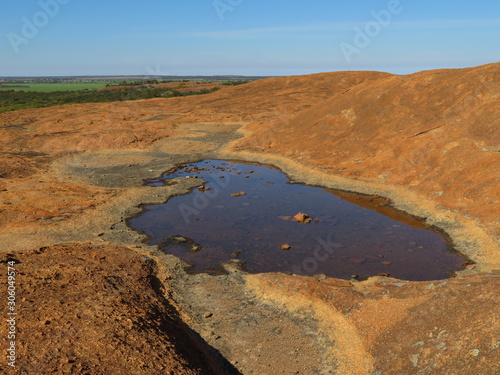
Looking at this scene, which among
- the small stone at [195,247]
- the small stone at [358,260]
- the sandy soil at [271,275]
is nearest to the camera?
the sandy soil at [271,275]

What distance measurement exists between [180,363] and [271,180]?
946 inches

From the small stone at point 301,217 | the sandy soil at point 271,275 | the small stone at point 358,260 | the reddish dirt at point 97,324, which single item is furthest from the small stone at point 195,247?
the small stone at point 358,260

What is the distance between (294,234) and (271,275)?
569 centimetres

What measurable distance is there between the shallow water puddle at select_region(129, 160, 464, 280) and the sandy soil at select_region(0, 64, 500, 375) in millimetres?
1289

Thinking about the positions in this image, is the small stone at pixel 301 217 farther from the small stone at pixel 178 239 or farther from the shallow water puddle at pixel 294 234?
the small stone at pixel 178 239

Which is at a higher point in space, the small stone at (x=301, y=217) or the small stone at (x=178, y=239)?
the small stone at (x=301, y=217)

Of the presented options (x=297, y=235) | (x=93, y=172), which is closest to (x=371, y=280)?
(x=297, y=235)

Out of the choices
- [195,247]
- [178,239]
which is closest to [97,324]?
[195,247]

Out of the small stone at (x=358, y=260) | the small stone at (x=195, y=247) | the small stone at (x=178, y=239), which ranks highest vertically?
the small stone at (x=358, y=260)

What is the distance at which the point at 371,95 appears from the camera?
140 feet

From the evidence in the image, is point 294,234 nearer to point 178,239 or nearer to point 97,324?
point 178,239

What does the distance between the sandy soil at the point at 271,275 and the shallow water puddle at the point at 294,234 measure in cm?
129

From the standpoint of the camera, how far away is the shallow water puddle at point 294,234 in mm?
18359

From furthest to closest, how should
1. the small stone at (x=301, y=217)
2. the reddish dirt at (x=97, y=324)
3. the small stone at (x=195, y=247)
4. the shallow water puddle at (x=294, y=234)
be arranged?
1. the small stone at (x=301, y=217)
2. the small stone at (x=195, y=247)
3. the shallow water puddle at (x=294, y=234)
4. the reddish dirt at (x=97, y=324)
